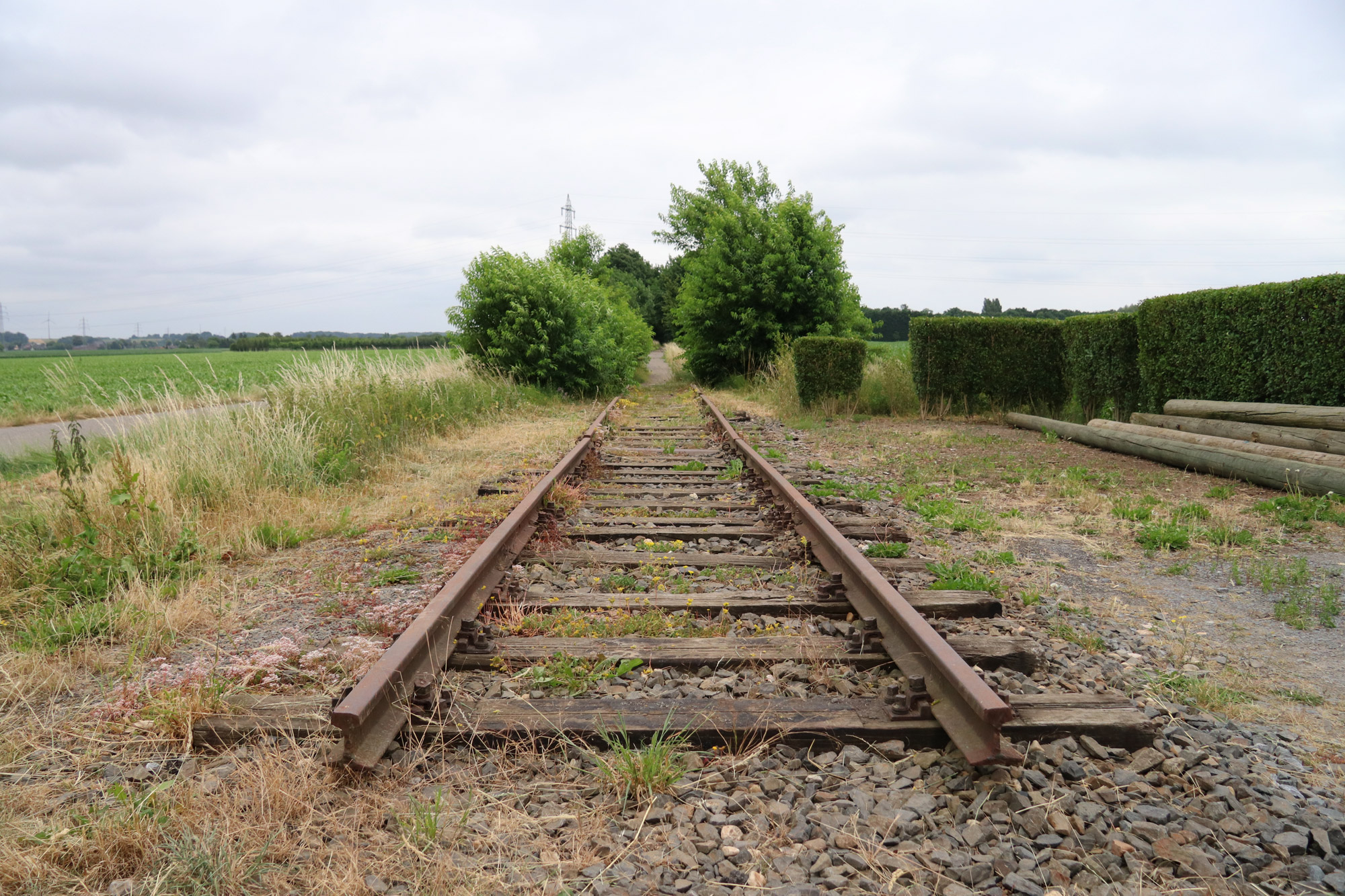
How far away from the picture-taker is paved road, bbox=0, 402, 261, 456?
6.41m

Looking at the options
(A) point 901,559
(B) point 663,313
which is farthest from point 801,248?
(B) point 663,313

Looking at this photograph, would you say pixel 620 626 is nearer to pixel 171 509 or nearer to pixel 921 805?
pixel 921 805

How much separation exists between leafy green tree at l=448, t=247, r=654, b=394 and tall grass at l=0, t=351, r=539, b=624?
5348 mm

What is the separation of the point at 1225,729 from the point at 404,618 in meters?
3.10

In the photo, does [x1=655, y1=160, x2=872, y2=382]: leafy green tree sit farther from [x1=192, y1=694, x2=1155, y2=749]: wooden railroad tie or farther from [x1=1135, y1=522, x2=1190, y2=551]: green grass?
[x1=192, y1=694, x2=1155, y2=749]: wooden railroad tie

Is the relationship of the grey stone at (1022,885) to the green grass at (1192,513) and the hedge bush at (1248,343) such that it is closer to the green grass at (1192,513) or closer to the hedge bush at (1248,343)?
the green grass at (1192,513)

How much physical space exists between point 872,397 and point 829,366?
2.97 ft

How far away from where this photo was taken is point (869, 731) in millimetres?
2410

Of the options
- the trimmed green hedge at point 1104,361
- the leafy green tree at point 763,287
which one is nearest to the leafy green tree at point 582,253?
the leafy green tree at point 763,287

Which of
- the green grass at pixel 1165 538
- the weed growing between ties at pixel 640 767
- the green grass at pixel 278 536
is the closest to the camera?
the weed growing between ties at pixel 640 767

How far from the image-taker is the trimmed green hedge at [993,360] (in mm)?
11648

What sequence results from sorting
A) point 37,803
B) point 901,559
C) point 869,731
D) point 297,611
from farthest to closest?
point 901,559, point 297,611, point 869,731, point 37,803

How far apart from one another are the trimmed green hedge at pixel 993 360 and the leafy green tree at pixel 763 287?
17.3 feet

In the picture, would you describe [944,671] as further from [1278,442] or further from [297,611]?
[1278,442]
